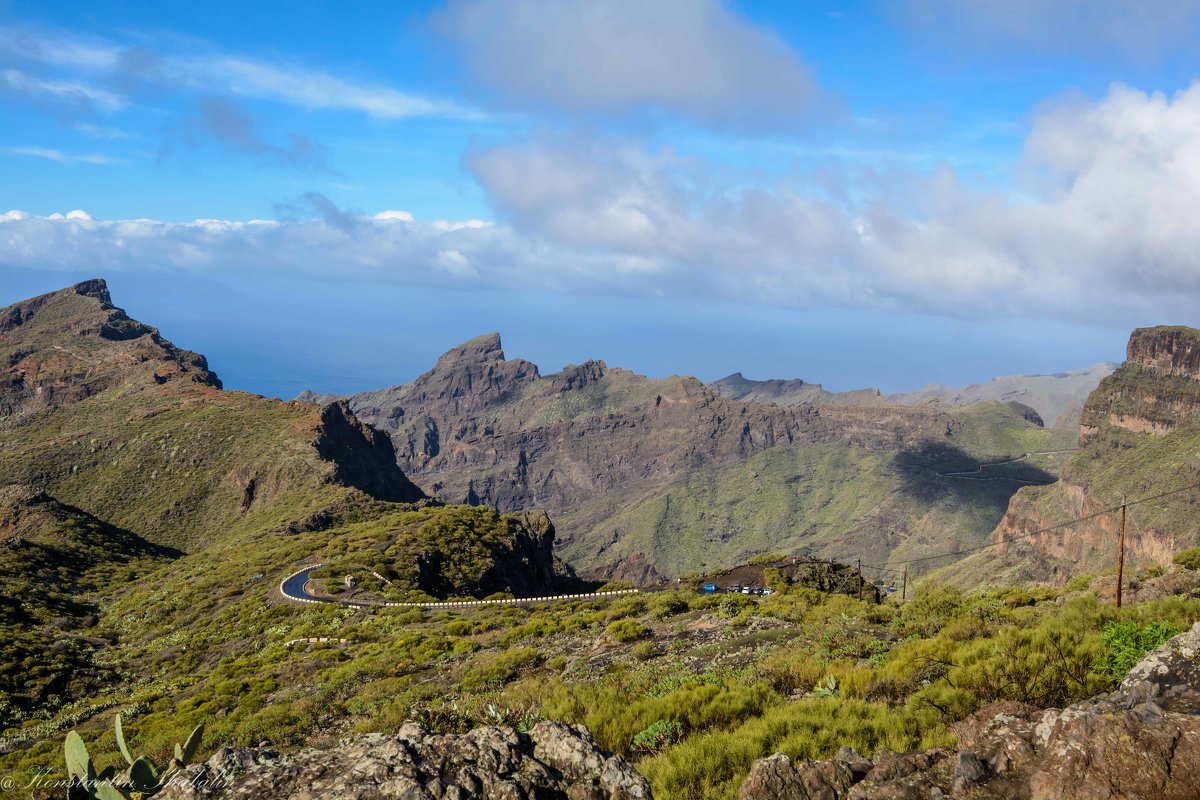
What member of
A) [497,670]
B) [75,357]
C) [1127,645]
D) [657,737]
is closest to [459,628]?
[497,670]

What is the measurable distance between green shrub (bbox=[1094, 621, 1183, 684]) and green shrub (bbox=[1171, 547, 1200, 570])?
718 inches

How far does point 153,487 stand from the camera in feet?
356

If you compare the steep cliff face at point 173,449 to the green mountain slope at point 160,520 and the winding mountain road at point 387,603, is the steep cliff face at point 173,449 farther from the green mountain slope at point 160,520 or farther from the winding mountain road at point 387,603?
the winding mountain road at point 387,603

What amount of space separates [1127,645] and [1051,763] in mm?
6398

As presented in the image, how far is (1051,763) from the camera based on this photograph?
7.61 metres

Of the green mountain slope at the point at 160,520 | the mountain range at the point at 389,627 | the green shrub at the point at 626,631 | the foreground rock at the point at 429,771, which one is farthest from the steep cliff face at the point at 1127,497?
the foreground rock at the point at 429,771

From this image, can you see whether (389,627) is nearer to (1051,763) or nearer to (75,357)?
(1051,763)

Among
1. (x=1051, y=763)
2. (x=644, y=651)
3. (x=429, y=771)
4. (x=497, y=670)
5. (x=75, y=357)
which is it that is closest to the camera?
(x=1051, y=763)

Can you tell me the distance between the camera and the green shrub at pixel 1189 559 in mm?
26497

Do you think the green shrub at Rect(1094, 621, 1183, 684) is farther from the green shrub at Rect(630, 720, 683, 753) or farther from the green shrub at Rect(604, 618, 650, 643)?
the green shrub at Rect(604, 618, 650, 643)

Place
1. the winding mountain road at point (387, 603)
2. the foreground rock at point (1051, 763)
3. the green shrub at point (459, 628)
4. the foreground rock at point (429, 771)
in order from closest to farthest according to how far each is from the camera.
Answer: the foreground rock at point (1051, 763), the foreground rock at point (429, 771), the green shrub at point (459, 628), the winding mountain road at point (387, 603)

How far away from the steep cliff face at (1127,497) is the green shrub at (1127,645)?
145 m

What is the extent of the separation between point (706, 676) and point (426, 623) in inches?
1075

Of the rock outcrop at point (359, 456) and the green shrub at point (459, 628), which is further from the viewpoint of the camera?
the rock outcrop at point (359, 456)
